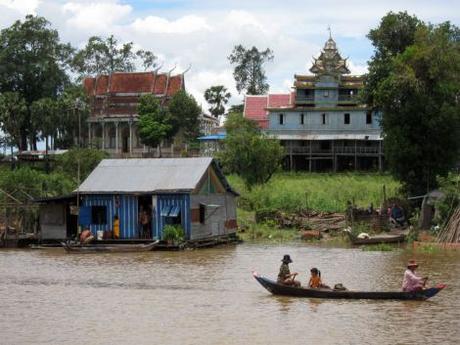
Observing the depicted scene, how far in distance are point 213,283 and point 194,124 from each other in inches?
1691

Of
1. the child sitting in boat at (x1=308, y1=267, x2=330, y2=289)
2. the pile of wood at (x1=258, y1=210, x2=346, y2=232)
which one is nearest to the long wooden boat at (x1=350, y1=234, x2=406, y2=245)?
the pile of wood at (x1=258, y1=210, x2=346, y2=232)

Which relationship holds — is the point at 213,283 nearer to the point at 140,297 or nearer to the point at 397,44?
the point at 140,297

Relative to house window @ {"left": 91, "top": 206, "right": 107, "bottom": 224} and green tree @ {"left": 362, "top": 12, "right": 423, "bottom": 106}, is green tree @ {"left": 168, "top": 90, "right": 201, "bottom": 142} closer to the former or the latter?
green tree @ {"left": 362, "top": 12, "right": 423, "bottom": 106}

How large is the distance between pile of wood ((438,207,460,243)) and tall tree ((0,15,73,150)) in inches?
1663

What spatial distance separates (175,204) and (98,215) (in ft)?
10.7

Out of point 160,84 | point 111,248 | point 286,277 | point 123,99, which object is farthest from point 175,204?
point 123,99

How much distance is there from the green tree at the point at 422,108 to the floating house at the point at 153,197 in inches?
364

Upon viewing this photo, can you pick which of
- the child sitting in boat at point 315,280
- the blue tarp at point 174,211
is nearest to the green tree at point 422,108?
the blue tarp at point 174,211

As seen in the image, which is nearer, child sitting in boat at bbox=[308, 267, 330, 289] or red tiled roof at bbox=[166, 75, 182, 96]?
child sitting in boat at bbox=[308, 267, 330, 289]

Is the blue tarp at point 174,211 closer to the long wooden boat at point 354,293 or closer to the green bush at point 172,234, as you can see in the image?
the green bush at point 172,234

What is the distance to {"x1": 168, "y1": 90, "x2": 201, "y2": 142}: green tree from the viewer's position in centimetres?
6394

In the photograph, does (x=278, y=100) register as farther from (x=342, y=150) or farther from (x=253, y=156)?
(x=253, y=156)

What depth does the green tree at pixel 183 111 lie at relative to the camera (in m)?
63.9

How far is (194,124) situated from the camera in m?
66.0
